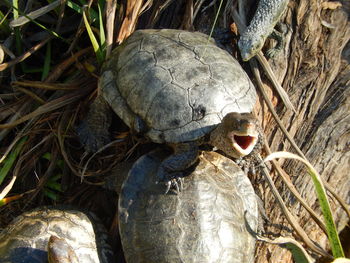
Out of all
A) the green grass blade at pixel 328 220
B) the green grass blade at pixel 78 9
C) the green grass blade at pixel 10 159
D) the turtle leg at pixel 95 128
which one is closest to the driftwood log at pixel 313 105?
the green grass blade at pixel 328 220

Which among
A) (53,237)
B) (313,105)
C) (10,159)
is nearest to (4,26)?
(10,159)

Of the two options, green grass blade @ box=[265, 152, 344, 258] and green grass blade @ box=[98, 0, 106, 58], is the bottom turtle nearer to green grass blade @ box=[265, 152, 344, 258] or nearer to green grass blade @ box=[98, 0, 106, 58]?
green grass blade @ box=[265, 152, 344, 258]

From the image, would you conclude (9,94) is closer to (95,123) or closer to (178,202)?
(95,123)

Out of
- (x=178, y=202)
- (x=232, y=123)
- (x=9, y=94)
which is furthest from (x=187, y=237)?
(x=9, y=94)

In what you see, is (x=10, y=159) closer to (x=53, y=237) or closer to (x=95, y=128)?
(x=95, y=128)

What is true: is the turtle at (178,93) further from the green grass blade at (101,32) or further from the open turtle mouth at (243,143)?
the green grass blade at (101,32)

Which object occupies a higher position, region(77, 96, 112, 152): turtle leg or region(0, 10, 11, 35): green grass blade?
region(0, 10, 11, 35): green grass blade

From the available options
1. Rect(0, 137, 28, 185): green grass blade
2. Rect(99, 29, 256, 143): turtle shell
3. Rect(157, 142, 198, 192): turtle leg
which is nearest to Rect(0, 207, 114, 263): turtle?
Rect(0, 137, 28, 185): green grass blade
